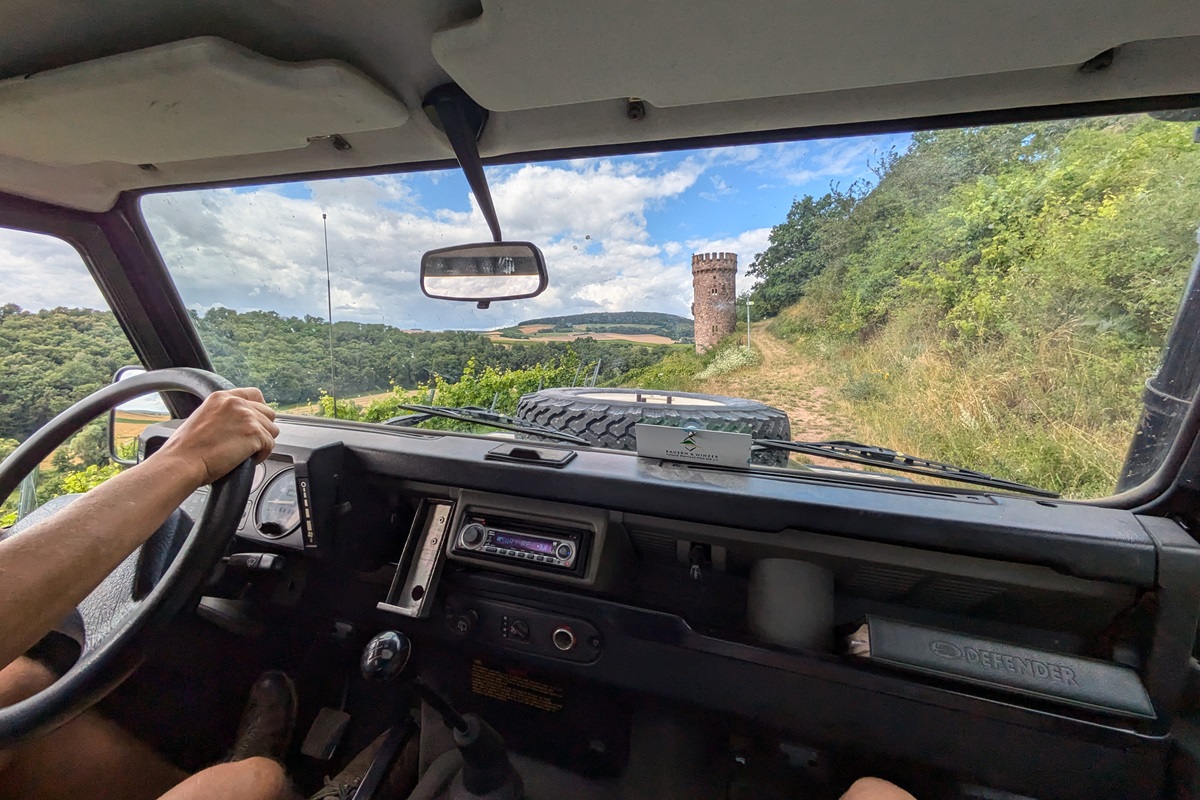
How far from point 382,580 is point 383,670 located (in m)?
0.58

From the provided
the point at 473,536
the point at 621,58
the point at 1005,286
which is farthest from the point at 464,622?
the point at 1005,286

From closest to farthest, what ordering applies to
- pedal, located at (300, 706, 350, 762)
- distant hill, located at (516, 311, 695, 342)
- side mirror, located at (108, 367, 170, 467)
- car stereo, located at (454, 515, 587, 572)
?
1. car stereo, located at (454, 515, 587, 572)
2. distant hill, located at (516, 311, 695, 342)
3. pedal, located at (300, 706, 350, 762)
4. side mirror, located at (108, 367, 170, 467)

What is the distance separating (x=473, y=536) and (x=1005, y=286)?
5.51 ft

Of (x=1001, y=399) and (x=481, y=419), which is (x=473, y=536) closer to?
(x=481, y=419)

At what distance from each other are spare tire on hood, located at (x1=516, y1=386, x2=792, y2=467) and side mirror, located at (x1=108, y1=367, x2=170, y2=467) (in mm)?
1916

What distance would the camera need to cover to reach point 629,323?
1774 millimetres

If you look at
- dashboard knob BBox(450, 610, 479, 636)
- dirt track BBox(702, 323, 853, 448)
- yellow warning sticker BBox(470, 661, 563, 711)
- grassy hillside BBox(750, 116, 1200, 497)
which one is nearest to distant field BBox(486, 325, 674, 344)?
dirt track BBox(702, 323, 853, 448)

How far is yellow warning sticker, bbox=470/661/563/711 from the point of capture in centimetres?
172

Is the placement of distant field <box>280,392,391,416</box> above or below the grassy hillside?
below

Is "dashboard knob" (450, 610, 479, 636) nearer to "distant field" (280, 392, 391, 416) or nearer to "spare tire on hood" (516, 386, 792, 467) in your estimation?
"spare tire on hood" (516, 386, 792, 467)

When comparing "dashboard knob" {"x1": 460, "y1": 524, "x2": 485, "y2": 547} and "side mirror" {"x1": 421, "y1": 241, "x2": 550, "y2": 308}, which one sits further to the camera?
"side mirror" {"x1": 421, "y1": 241, "x2": 550, "y2": 308}

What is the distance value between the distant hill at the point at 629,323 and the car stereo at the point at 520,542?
764mm

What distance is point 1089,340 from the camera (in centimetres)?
120

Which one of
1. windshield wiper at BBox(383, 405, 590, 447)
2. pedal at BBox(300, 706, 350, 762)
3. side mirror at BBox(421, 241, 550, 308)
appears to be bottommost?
pedal at BBox(300, 706, 350, 762)
